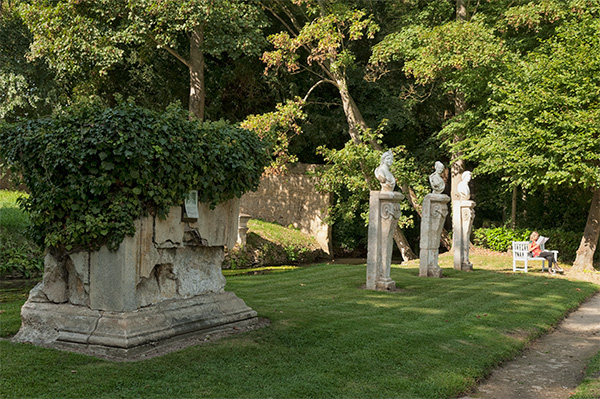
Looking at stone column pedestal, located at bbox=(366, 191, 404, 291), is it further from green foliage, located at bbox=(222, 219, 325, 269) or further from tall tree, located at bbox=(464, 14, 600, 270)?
green foliage, located at bbox=(222, 219, 325, 269)

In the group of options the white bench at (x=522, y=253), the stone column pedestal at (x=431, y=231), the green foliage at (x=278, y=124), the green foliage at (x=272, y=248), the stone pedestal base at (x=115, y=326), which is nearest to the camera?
the stone pedestal base at (x=115, y=326)

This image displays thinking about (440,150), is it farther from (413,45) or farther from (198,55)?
(198,55)

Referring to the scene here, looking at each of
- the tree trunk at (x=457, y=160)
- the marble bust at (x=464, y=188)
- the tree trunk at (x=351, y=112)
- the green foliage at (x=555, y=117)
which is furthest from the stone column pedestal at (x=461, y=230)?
the tree trunk at (x=351, y=112)

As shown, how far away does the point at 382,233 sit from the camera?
34.7ft

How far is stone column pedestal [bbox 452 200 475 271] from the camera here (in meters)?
14.7

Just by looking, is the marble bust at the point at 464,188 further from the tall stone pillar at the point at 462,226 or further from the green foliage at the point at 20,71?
the green foliage at the point at 20,71

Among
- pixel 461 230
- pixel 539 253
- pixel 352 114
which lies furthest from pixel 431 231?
pixel 352 114

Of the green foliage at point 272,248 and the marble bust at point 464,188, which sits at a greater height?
the marble bust at point 464,188

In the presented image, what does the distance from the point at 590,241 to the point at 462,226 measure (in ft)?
16.3

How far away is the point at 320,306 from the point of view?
8.74 metres

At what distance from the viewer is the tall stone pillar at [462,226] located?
1473 centimetres

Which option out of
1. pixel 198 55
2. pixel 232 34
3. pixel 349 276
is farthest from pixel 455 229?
pixel 198 55

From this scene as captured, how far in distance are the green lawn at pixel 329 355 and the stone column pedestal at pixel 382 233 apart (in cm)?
42

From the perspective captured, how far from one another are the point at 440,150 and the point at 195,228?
17.1m
